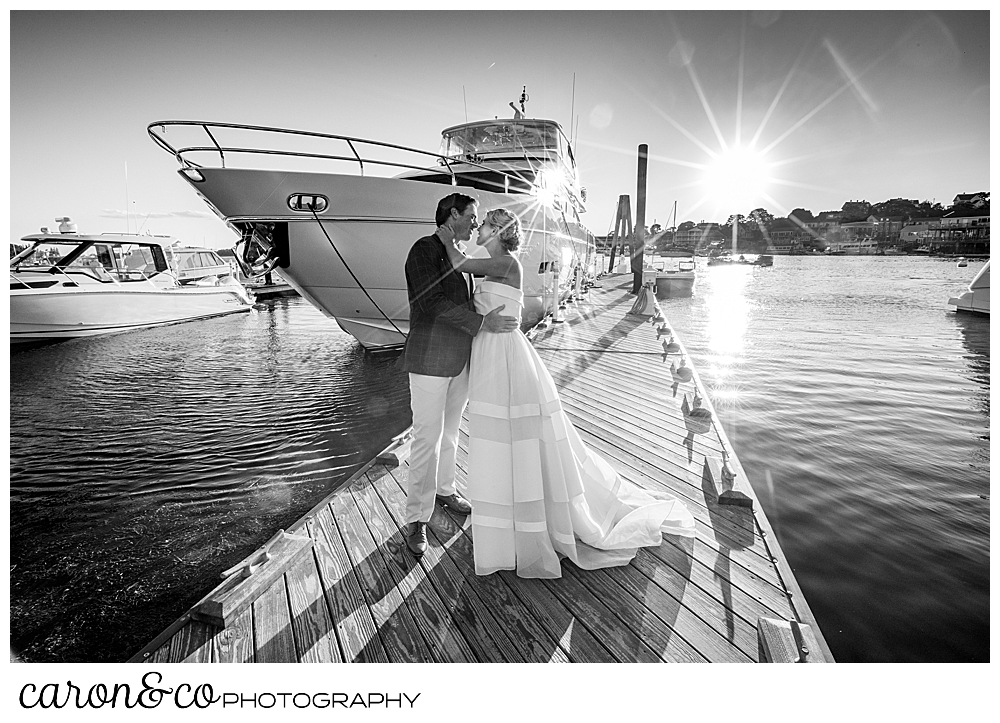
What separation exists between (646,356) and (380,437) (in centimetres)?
384

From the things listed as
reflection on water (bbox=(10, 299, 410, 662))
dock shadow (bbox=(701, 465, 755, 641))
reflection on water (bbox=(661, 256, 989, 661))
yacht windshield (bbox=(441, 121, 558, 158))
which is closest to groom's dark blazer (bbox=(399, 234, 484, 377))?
dock shadow (bbox=(701, 465, 755, 641))

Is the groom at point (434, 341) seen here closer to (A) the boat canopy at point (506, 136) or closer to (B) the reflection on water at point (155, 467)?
(B) the reflection on water at point (155, 467)

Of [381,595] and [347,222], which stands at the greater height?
[347,222]

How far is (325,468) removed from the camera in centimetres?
553

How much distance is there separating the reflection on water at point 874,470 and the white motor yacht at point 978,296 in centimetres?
394

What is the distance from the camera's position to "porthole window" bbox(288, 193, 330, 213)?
6913mm

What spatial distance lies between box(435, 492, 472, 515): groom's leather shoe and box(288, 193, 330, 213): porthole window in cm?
537

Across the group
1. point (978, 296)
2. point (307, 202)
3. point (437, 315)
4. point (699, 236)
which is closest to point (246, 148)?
point (307, 202)

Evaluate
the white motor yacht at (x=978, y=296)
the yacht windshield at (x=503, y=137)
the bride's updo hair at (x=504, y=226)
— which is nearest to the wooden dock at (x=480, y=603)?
the bride's updo hair at (x=504, y=226)

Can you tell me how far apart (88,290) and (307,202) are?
9765 millimetres

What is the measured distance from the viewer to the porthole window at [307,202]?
272 inches

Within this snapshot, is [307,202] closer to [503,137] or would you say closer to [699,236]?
→ [503,137]
